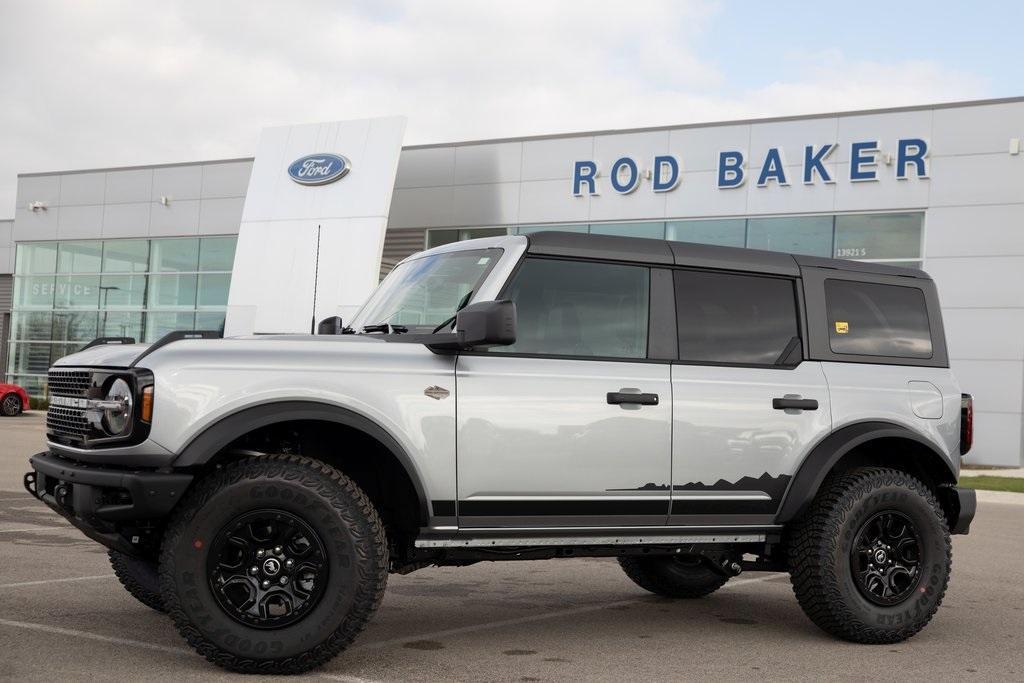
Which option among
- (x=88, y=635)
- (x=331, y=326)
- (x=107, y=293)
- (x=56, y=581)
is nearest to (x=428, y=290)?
(x=331, y=326)

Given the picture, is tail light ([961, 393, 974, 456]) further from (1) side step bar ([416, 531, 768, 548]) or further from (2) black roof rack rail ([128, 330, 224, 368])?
(2) black roof rack rail ([128, 330, 224, 368])

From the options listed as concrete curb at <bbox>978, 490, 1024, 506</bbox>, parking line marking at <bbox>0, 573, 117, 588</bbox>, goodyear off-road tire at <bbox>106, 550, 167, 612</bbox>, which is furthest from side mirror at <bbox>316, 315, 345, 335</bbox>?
concrete curb at <bbox>978, 490, 1024, 506</bbox>

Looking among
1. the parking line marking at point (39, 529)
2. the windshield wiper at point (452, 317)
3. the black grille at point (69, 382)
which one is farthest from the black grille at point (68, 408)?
the parking line marking at point (39, 529)

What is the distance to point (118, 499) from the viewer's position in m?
5.21

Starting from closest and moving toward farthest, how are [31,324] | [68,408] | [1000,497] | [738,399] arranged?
[68,408] → [738,399] → [1000,497] → [31,324]

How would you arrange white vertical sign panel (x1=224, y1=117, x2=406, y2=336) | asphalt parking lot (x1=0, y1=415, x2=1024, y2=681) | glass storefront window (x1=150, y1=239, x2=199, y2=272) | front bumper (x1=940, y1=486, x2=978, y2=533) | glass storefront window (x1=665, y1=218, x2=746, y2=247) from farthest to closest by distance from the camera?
glass storefront window (x1=150, y1=239, x2=199, y2=272) → white vertical sign panel (x1=224, y1=117, x2=406, y2=336) → glass storefront window (x1=665, y1=218, x2=746, y2=247) → front bumper (x1=940, y1=486, x2=978, y2=533) → asphalt parking lot (x1=0, y1=415, x2=1024, y2=681)

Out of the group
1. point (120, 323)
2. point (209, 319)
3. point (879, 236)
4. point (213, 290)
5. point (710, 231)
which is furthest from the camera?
point (120, 323)

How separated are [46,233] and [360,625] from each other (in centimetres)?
3598

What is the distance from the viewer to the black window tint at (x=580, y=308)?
19.6ft

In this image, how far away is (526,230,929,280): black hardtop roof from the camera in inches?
241

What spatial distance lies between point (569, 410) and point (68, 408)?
241 cm

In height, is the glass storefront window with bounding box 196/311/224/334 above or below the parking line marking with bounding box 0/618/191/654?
above

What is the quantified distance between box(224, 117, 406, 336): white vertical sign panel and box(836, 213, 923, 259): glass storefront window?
10543 mm

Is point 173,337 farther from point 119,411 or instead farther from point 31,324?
point 31,324
